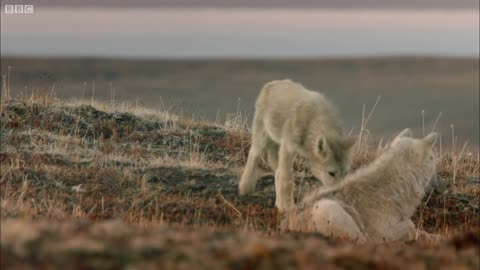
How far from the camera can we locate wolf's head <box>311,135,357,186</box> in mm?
11656

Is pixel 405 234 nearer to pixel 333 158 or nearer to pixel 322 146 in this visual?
pixel 333 158

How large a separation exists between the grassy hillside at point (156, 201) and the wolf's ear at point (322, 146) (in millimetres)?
1357

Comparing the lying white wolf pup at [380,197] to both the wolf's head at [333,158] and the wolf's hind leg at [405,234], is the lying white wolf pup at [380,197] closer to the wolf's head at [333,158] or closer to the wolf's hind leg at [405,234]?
the wolf's hind leg at [405,234]

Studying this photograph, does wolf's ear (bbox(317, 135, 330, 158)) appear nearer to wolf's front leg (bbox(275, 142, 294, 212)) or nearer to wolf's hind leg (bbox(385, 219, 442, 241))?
wolf's front leg (bbox(275, 142, 294, 212))

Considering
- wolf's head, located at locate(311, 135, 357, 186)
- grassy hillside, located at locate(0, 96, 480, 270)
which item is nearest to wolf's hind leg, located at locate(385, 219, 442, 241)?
grassy hillside, located at locate(0, 96, 480, 270)

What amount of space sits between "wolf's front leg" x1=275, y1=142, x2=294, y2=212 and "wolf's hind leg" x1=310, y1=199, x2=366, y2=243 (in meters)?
1.28

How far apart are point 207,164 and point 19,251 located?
32.4 ft

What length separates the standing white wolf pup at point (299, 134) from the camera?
38.5 ft

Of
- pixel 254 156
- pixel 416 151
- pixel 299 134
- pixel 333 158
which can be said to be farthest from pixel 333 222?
pixel 254 156

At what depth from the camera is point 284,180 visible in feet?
40.3

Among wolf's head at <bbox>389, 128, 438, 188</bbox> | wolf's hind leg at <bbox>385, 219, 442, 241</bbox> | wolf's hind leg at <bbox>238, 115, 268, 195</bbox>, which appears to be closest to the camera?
wolf's hind leg at <bbox>385, 219, 442, 241</bbox>

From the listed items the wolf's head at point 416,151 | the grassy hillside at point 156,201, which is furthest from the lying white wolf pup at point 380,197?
the grassy hillside at point 156,201

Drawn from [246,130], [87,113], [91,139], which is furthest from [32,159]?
[246,130]

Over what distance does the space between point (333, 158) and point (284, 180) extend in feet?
3.05
